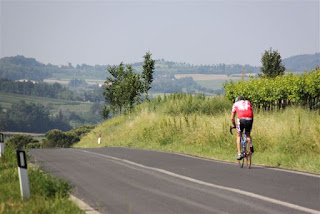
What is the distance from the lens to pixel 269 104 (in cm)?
3475

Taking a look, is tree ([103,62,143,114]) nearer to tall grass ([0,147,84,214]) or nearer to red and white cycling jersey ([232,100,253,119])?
red and white cycling jersey ([232,100,253,119])

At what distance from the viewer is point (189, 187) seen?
384 inches

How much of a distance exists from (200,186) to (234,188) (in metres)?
0.70

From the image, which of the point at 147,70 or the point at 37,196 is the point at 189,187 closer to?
the point at 37,196

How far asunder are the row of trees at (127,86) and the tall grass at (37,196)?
36.2 m

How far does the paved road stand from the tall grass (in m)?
0.51

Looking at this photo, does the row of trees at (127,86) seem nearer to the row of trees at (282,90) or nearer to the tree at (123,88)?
the tree at (123,88)

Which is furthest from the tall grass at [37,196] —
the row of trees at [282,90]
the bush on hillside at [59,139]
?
the bush on hillside at [59,139]

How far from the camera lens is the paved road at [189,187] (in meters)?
7.81

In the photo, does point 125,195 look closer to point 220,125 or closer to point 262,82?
point 220,125

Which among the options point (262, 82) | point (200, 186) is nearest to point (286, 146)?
point (200, 186)

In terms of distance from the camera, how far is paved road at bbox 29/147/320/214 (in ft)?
25.6

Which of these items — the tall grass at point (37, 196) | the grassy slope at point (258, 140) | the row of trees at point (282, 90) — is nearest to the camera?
the tall grass at point (37, 196)

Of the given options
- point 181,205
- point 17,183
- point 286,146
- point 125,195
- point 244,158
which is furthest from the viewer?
point 286,146
